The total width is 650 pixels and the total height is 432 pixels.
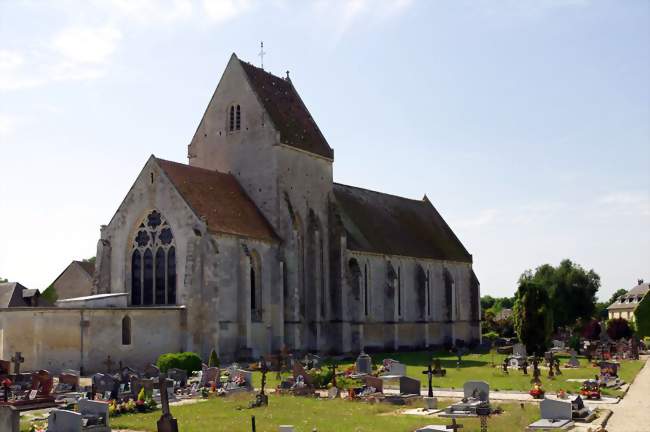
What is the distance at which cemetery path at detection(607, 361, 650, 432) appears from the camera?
Answer: 2223cm

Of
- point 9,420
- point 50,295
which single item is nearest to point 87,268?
point 50,295

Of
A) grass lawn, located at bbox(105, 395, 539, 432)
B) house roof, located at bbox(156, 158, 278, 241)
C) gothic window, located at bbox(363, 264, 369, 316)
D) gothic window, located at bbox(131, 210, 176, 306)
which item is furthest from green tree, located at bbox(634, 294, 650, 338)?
grass lawn, located at bbox(105, 395, 539, 432)

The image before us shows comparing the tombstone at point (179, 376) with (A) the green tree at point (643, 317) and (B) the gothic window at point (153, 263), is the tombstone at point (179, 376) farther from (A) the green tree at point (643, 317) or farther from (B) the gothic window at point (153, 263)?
(A) the green tree at point (643, 317)

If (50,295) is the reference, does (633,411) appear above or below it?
below

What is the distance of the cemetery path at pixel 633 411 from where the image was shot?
22.2 metres

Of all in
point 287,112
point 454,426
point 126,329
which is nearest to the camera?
point 454,426

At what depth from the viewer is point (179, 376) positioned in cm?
3459

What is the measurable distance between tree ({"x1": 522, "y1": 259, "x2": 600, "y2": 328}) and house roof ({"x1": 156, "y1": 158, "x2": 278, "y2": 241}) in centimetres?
4580

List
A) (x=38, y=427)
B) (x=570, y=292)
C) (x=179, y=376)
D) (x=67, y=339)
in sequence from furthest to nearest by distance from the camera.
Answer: (x=570, y=292) < (x=67, y=339) < (x=179, y=376) < (x=38, y=427)

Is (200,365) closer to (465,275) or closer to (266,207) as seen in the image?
(266,207)

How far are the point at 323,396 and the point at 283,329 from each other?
61.3 ft

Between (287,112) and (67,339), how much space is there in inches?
863

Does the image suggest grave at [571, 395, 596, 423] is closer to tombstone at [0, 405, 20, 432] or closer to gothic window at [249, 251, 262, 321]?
tombstone at [0, 405, 20, 432]

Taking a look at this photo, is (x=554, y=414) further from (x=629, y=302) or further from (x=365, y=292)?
(x=629, y=302)
